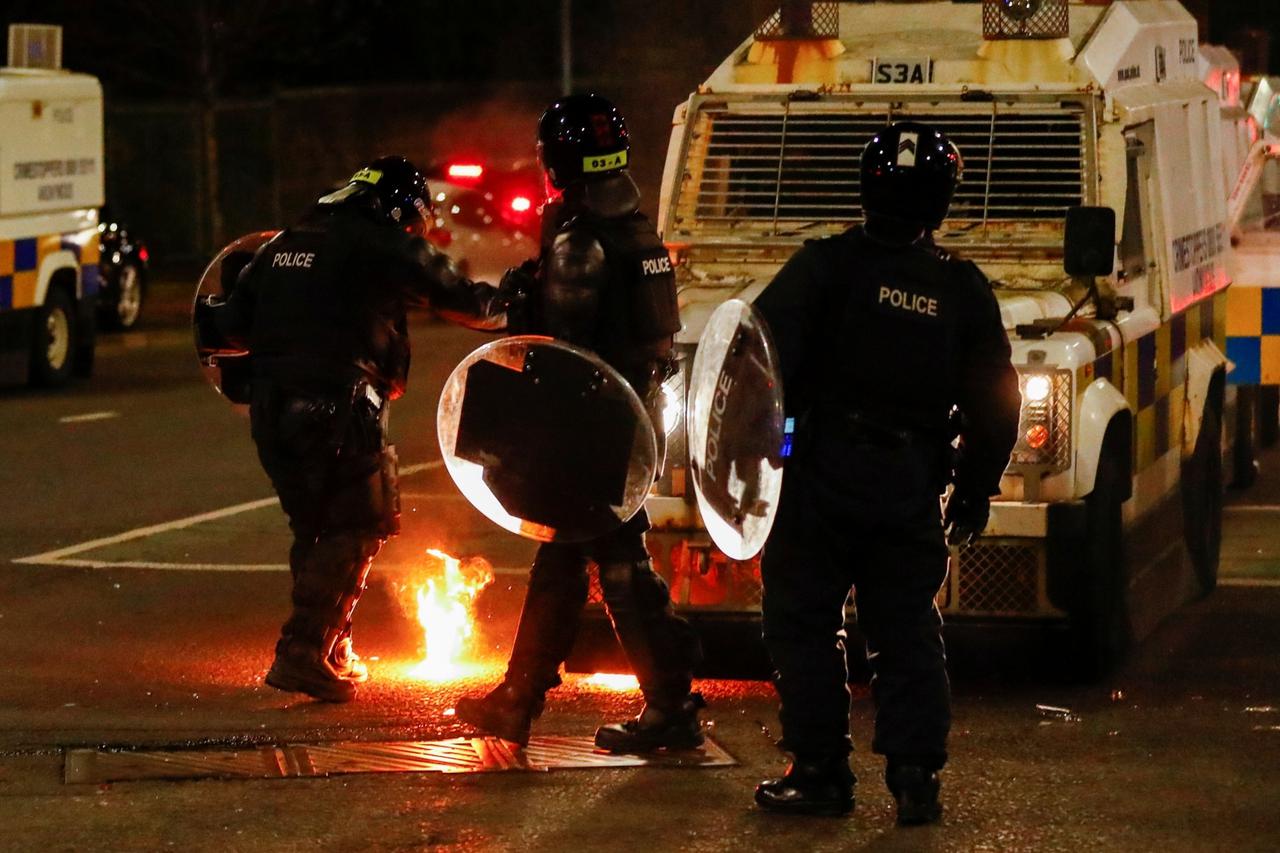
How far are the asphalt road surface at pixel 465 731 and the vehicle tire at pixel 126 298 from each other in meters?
12.1

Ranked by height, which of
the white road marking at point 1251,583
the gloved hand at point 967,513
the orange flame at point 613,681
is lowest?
the white road marking at point 1251,583

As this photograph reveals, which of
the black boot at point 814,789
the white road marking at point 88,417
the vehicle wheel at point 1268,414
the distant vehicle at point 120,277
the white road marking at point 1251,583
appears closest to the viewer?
the black boot at point 814,789

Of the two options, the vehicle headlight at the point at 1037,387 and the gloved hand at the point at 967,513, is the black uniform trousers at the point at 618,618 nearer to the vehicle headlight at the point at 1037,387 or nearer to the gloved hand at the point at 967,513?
the gloved hand at the point at 967,513

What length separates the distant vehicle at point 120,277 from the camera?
2317 cm

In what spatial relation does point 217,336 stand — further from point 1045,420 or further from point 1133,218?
point 1133,218

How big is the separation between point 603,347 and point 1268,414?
345 inches

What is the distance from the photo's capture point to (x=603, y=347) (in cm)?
670

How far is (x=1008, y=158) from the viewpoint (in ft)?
27.9

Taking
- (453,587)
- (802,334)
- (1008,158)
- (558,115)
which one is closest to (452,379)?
(558,115)

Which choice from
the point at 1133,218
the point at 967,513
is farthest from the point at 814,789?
the point at 1133,218

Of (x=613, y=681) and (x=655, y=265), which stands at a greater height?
(x=655, y=265)

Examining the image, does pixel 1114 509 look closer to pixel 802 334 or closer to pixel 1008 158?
pixel 1008 158

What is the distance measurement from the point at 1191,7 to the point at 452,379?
10356 mm

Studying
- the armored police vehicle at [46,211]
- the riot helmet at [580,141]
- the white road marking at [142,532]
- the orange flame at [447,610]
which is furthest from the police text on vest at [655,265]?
the armored police vehicle at [46,211]
